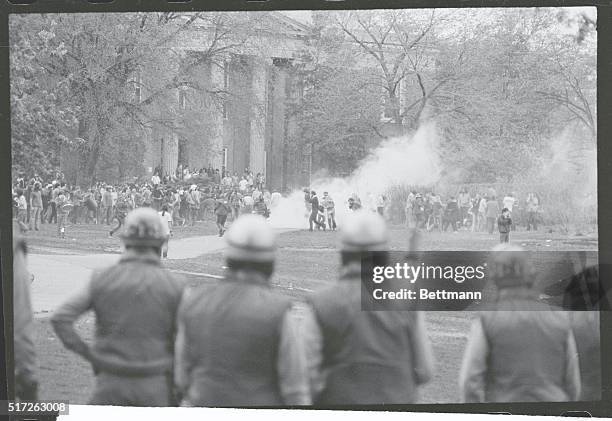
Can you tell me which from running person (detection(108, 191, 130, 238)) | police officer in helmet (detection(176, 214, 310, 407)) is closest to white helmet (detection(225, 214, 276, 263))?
police officer in helmet (detection(176, 214, 310, 407))

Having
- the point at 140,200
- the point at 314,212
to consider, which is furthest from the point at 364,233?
the point at 140,200

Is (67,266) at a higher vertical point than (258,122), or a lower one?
lower

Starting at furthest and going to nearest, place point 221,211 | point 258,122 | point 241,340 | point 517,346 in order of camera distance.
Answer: point 258,122
point 221,211
point 517,346
point 241,340

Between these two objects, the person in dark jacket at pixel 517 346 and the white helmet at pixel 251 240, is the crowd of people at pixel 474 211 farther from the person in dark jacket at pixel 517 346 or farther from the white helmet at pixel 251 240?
the white helmet at pixel 251 240

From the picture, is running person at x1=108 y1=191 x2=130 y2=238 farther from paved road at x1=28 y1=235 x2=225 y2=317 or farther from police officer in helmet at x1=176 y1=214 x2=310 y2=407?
police officer in helmet at x1=176 y1=214 x2=310 y2=407

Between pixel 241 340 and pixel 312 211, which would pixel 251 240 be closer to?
pixel 312 211

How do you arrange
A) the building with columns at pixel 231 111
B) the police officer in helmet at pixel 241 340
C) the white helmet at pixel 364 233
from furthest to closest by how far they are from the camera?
the building with columns at pixel 231 111, the white helmet at pixel 364 233, the police officer in helmet at pixel 241 340

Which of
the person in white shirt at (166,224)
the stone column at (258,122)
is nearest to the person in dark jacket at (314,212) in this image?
the stone column at (258,122)
